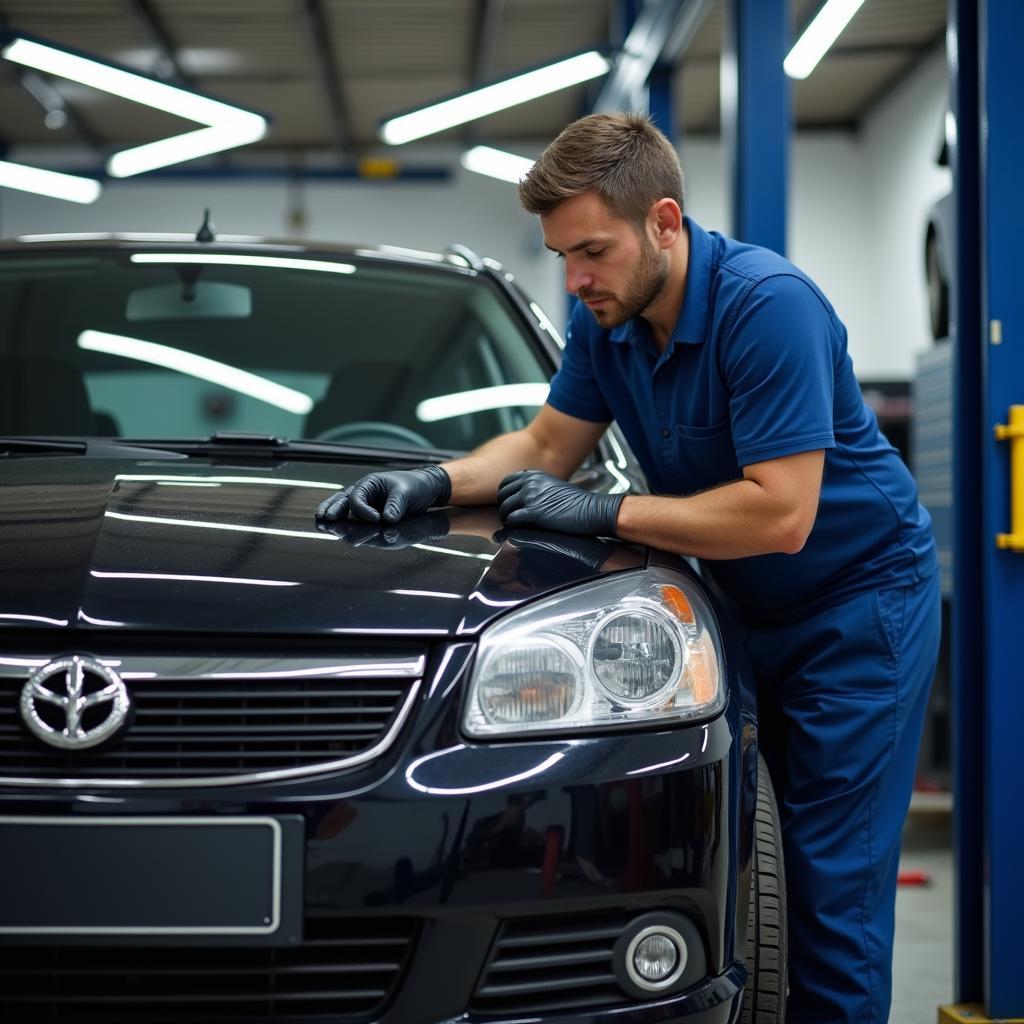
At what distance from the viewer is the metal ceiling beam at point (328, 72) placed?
847cm

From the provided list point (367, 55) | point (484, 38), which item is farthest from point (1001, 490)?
point (367, 55)

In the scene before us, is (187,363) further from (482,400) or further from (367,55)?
(367,55)

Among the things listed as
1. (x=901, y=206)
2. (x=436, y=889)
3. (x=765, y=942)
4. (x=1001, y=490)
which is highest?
(x=901, y=206)

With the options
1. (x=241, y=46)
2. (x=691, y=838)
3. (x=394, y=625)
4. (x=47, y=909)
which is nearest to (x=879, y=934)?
(x=691, y=838)

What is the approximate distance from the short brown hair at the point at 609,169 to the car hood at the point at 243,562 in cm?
48

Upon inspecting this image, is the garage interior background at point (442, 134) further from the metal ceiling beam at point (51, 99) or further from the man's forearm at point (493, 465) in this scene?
the man's forearm at point (493, 465)

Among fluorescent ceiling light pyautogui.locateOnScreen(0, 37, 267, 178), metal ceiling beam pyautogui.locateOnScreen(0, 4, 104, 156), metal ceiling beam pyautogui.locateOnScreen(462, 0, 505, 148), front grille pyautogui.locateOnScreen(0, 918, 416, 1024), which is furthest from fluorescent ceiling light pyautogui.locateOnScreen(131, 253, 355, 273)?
metal ceiling beam pyautogui.locateOnScreen(0, 4, 104, 156)

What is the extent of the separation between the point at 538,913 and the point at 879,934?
822 millimetres

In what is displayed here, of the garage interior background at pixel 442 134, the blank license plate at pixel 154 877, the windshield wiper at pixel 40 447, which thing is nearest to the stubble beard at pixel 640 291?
the windshield wiper at pixel 40 447

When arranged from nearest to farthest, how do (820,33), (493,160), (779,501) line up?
1. (779,501)
2. (820,33)
3. (493,160)

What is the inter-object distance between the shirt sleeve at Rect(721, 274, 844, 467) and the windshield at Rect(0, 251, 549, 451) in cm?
64

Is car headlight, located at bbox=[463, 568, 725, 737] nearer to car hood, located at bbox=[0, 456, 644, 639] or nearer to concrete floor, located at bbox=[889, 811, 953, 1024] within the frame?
car hood, located at bbox=[0, 456, 644, 639]

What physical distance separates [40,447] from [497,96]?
4439mm

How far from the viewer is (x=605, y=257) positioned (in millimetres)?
1846
